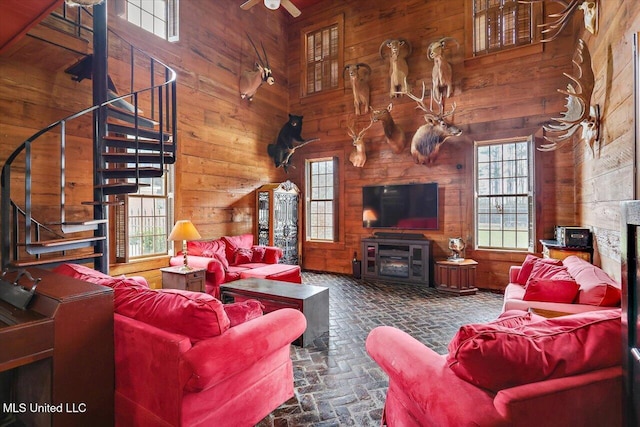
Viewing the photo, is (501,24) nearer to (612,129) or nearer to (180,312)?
(612,129)

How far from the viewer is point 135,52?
4562 millimetres

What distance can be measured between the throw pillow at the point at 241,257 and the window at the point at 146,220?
1.08m

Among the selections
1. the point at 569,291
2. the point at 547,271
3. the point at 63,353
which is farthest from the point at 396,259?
the point at 63,353

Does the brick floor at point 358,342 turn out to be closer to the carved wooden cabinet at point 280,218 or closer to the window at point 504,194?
the window at point 504,194

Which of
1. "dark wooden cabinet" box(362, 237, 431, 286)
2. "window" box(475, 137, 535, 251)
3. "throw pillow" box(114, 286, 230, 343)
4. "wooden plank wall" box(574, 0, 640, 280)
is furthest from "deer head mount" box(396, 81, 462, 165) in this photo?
"throw pillow" box(114, 286, 230, 343)

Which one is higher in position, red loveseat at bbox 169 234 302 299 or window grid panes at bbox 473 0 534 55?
window grid panes at bbox 473 0 534 55

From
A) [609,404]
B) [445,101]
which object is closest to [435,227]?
[445,101]

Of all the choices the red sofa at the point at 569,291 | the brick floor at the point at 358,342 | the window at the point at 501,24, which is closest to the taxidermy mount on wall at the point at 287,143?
the brick floor at the point at 358,342

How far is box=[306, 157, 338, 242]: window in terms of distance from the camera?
7.09 m

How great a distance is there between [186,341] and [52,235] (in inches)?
127

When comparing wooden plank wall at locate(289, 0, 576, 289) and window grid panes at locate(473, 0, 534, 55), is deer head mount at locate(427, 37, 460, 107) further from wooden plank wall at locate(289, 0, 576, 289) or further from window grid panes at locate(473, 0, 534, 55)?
window grid panes at locate(473, 0, 534, 55)

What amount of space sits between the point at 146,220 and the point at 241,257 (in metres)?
1.54

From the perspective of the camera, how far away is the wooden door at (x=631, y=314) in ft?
3.62

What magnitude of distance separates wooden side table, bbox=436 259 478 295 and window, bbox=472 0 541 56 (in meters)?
3.70
